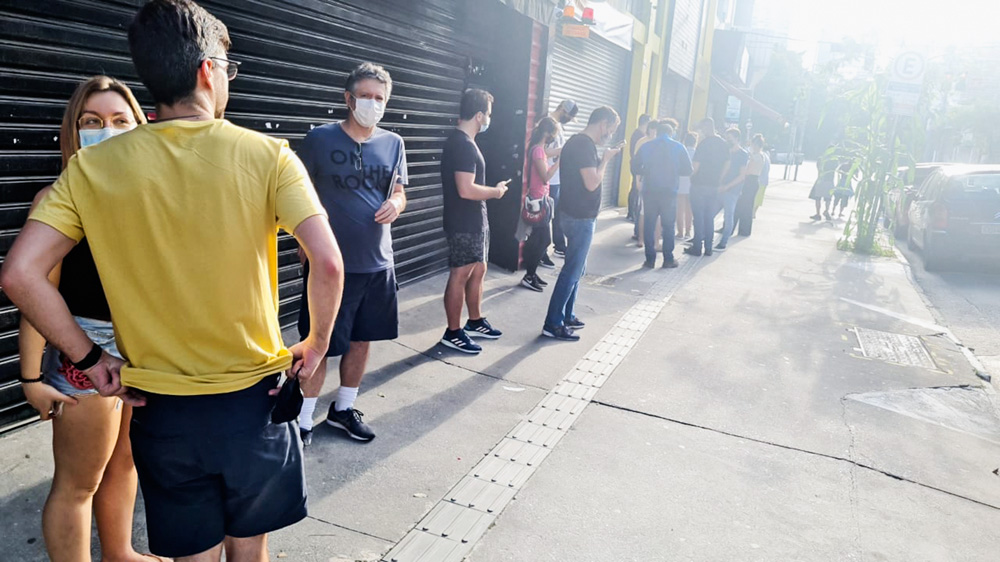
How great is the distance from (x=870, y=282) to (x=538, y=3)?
566 centimetres

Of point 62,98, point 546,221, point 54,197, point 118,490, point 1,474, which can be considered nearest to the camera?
point 54,197

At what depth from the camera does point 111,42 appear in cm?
379

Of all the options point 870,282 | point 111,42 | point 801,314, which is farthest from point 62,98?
point 870,282

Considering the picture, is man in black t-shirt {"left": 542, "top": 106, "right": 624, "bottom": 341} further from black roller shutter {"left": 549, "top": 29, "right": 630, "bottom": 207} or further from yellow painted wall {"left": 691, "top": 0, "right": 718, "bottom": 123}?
yellow painted wall {"left": 691, "top": 0, "right": 718, "bottom": 123}

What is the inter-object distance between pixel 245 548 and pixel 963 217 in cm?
1164

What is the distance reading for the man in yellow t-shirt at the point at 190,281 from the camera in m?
1.62

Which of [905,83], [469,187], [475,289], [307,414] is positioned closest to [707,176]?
[905,83]

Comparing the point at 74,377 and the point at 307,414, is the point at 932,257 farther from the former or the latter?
the point at 74,377

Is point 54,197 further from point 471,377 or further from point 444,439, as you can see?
point 471,377

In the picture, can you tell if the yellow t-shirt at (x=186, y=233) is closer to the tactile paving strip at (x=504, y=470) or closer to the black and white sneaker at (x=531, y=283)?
the tactile paving strip at (x=504, y=470)

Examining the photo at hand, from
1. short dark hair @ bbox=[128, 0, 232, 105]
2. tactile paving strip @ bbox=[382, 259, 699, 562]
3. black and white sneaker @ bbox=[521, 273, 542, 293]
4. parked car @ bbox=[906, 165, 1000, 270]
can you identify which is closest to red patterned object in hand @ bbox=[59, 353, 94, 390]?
short dark hair @ bbox=[128, 0, 232, 105]

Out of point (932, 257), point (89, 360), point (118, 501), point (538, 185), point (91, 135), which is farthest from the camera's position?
point (932, 257)

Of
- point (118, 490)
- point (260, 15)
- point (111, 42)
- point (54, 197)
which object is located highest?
point (260, 15)

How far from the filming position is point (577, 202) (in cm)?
586
